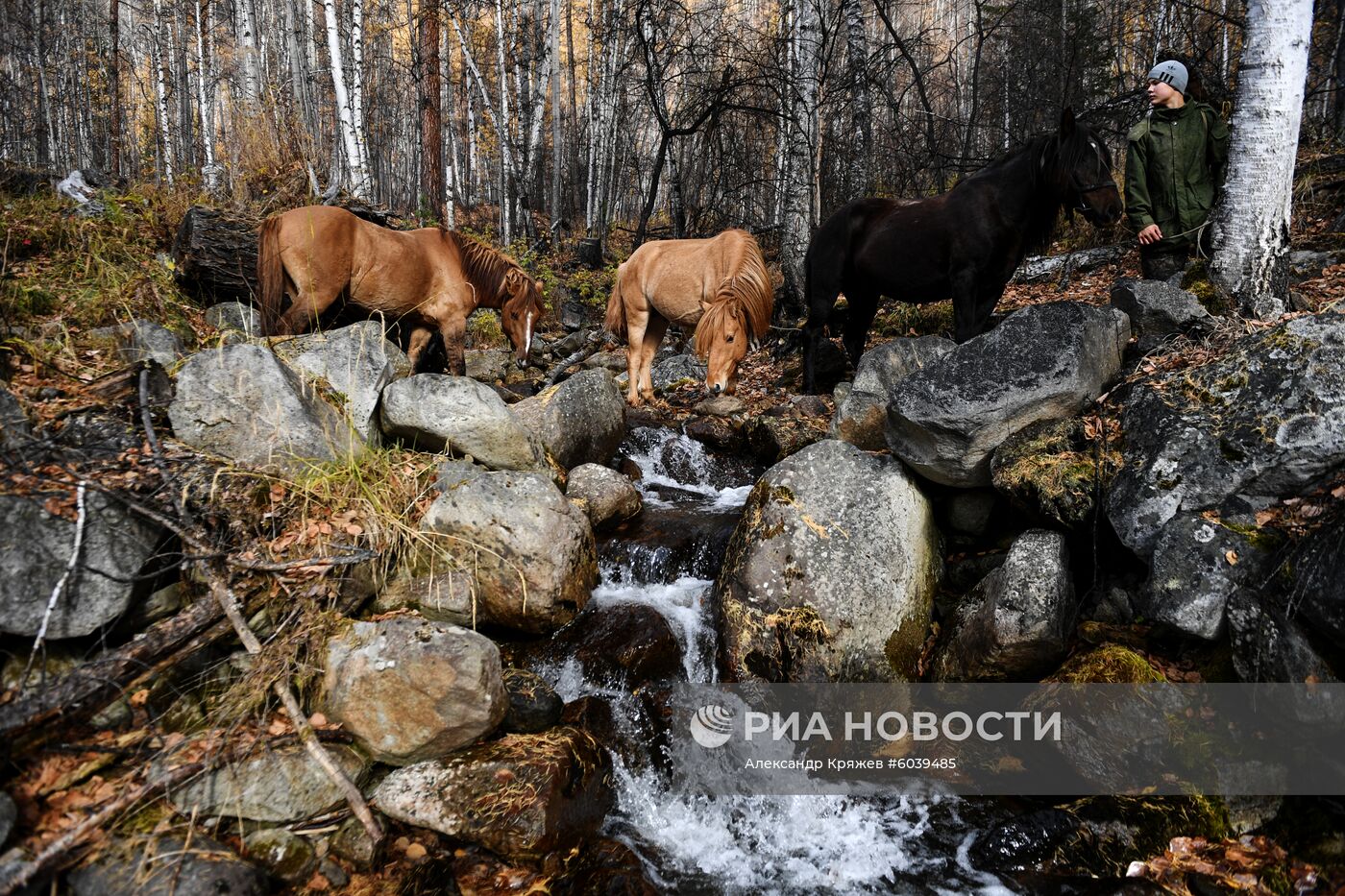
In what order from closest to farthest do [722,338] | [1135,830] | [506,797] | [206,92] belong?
[1135,830], [506,797], [722,338], [206,92]

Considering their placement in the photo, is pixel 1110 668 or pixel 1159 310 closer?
pixel 1110 668

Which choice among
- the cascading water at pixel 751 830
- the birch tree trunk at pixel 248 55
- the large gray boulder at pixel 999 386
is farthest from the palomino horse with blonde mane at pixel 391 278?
the birch tree trunk at pixel 248 55

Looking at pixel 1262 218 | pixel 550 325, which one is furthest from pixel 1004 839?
pixel 550 325

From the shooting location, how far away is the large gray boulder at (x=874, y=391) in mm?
5457

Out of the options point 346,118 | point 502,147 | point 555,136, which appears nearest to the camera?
point 346,118

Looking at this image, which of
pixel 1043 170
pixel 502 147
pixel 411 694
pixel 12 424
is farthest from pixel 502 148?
pixel 411 694

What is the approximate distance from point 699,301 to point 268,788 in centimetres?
593

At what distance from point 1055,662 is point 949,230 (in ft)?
→ 13.3

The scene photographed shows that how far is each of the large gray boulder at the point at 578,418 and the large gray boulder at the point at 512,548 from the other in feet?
4.98

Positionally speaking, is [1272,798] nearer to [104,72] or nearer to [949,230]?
[949,230]

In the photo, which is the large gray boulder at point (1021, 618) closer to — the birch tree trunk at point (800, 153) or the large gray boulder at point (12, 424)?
the large gray boulder at point (12, 424)

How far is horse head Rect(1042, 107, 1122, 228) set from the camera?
5.32 meters

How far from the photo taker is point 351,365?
4.96 meters

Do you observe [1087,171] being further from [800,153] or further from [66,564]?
→ [66,564]
